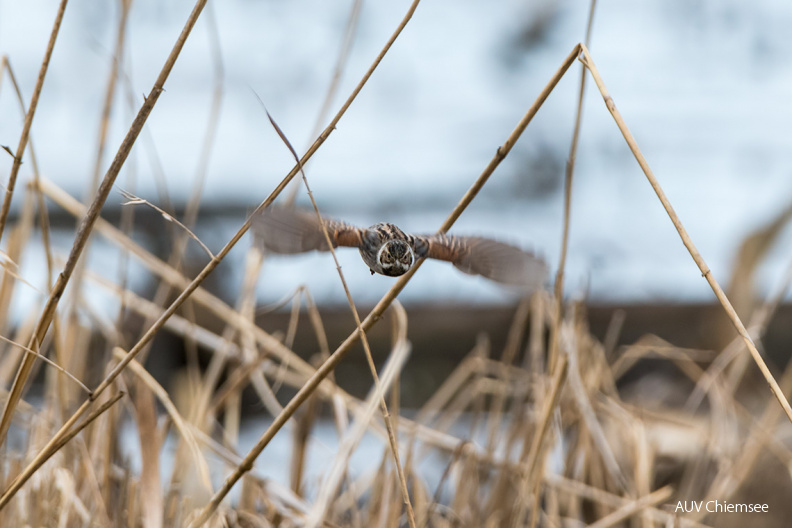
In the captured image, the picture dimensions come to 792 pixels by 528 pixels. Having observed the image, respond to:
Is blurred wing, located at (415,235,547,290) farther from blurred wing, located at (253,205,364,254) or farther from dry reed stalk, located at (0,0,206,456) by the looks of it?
dry reed stalk, located at (0,0,206,456)

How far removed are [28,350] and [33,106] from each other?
5.8 inches

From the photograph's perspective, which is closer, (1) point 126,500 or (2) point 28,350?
(2) point 28,350

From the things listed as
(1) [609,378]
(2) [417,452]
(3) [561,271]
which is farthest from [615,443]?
(3) [561,271]

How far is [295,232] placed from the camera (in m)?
0.50

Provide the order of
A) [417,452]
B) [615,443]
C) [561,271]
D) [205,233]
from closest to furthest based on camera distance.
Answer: [561,271]
[417,452]
[615,443]
[205,233]

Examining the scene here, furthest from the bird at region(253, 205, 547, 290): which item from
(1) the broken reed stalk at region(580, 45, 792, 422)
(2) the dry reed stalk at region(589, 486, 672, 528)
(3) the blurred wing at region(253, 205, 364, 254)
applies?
(2) the dry reed stalk at region(589, 486, 672, 528)

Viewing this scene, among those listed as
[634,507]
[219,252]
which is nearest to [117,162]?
[219,252]

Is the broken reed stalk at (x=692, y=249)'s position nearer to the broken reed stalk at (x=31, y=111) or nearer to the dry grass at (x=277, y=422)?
the dry grass at (x=277, y=422)

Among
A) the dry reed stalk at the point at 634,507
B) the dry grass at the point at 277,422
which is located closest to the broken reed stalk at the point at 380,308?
the dry grass at the point at 277,422

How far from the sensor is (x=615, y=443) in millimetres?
1389

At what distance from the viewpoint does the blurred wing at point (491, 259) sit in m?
0.54

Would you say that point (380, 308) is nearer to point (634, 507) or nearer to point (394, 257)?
point (394, 257)

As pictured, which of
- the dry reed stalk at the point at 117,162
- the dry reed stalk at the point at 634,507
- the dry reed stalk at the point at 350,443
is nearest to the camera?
the dry reed stalk at the point at 117,162

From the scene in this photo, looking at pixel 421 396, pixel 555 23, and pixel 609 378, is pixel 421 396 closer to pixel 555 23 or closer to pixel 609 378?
pixel 609 378
